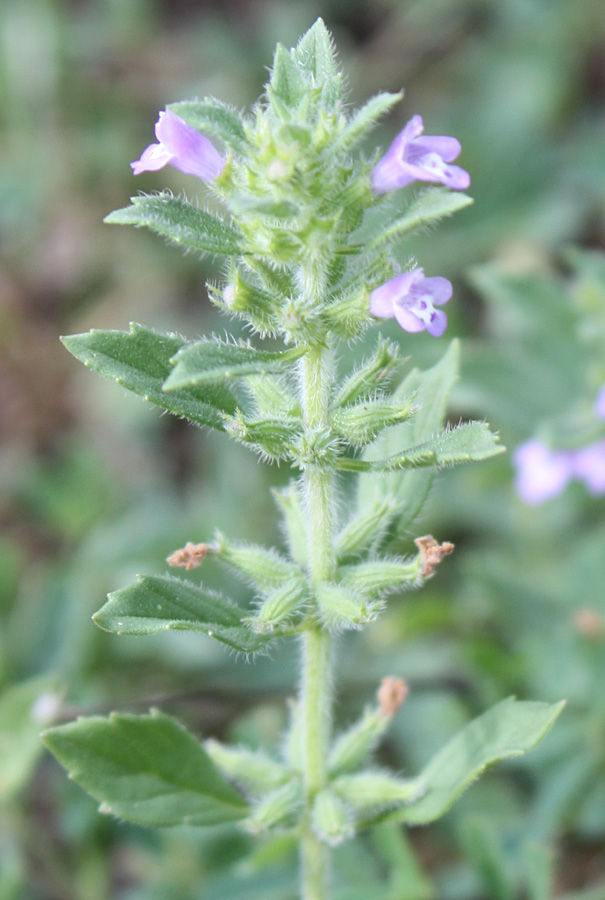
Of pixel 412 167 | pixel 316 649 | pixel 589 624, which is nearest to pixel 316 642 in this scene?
pixel 316 649

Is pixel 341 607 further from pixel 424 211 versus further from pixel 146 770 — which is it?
pixel 424 211

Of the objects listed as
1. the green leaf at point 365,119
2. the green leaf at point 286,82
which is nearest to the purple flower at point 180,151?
the green leaf at point 286,82

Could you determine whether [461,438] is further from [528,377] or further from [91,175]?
[91,175]

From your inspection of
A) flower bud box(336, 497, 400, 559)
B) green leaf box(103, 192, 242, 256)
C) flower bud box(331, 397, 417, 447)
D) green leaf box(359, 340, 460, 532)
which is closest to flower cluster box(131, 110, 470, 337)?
green leaf box(103, 192, 242, 256)

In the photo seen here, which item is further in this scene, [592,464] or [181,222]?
[592,464]

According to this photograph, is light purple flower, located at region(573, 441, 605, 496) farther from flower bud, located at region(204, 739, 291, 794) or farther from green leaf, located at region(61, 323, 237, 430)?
green leaf, located at region(61, 323, 237, 430)

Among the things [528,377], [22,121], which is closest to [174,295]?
[22,121]

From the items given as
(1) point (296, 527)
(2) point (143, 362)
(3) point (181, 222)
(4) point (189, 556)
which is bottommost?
(4) point (189, 556)

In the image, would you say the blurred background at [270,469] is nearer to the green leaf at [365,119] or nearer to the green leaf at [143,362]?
the green leaf at [143,362]
